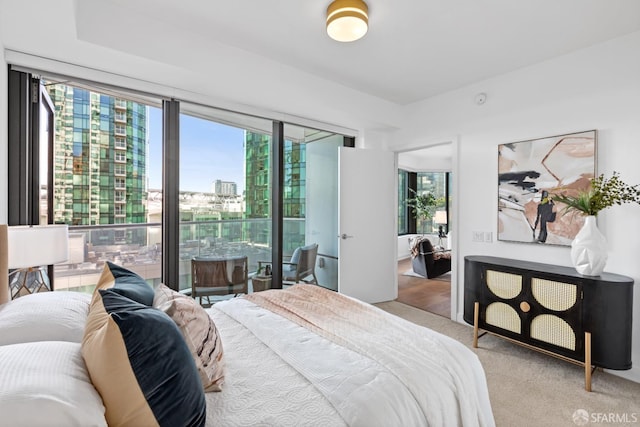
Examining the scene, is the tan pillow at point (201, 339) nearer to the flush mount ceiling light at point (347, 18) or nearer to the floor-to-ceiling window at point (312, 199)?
the flush mount ceiling light at point (347, 18)

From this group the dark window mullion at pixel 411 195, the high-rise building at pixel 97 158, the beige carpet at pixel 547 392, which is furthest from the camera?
the dark window mullion at pixel 411 195

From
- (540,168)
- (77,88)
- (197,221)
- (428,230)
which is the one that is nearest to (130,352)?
(197,221)

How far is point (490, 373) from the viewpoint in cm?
246

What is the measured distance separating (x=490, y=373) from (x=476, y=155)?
85.7 inches

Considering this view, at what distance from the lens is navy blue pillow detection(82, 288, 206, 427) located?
32.0 inches

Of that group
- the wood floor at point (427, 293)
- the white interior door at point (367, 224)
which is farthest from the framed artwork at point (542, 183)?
the white interior door at point (367, 224)

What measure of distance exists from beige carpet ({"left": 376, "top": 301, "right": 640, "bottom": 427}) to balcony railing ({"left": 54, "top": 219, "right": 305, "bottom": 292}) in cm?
251

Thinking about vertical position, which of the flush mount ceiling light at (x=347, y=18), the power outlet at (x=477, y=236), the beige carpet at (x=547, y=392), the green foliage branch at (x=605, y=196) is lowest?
the beige carpet at (x=547, y=392)

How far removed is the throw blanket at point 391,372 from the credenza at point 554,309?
56.0 inches

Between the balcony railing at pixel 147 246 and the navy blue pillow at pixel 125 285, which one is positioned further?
the balcony railing at pixel 147 246

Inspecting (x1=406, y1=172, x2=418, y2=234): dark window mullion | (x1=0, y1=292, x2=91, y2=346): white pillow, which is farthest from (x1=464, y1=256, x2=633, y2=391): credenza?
(x1=406, y1=172, x2=418, y2=234): dark window mullion

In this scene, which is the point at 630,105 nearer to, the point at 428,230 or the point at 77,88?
Result: the point at 77,88

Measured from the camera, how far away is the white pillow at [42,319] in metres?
1.08

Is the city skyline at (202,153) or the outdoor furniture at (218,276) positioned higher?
the city skyline at (202,153)
